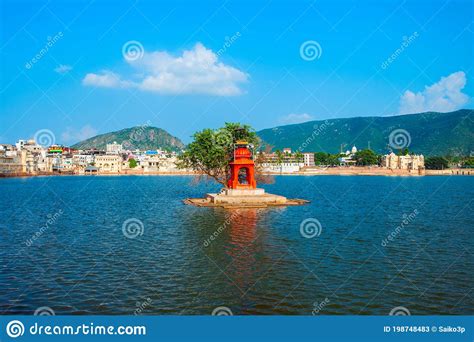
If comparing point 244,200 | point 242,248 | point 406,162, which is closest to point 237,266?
point 242,248

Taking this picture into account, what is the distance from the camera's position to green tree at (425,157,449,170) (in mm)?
186462

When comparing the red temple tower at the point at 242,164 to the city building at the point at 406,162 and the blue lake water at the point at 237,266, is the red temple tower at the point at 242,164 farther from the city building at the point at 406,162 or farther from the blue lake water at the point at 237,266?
the city building at the point at 406,162

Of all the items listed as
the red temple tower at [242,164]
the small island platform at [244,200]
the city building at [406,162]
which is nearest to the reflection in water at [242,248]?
the small island platform at [244,200]

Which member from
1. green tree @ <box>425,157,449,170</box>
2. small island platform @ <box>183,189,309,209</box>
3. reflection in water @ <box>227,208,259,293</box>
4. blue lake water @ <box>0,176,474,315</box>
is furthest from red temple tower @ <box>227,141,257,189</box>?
green tree @ <box>425,157,449,170</box>

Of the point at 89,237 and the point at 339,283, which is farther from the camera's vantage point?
the point at 89,237

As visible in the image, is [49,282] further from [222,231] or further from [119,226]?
[119,226]

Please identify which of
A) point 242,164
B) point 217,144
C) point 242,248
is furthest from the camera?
point 217,144

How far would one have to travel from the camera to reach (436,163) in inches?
7402

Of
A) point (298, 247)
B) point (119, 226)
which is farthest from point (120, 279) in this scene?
point (119, 226)

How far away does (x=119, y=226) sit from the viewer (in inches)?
1320

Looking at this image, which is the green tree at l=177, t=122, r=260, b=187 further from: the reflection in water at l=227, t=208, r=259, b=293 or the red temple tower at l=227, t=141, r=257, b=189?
the reflection in water at l=227, t=208, r=259, b=293

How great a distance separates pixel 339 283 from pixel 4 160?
179m

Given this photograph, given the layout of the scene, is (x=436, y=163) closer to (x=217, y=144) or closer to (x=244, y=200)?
(x=217, y=144)

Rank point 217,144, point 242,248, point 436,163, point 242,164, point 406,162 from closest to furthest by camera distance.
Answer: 1. point 242,248
2. point 242,164
3. point 217,144
4. point 436,163
5. point 406,162
